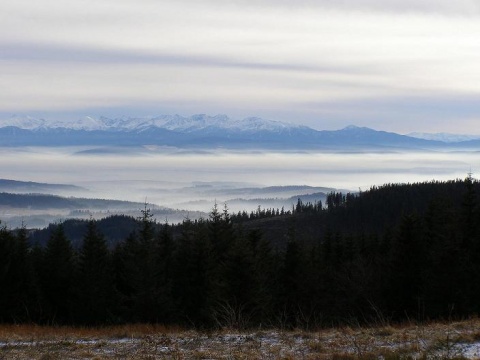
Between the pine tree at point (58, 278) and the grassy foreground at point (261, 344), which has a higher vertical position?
the grassy foreground at point (261, 344)

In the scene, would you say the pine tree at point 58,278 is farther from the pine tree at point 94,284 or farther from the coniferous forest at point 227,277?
the pine tree at point 94,284

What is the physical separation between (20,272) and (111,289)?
6.80 meters

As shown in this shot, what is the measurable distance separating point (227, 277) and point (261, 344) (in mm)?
21871

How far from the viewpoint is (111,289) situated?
44.0 metres

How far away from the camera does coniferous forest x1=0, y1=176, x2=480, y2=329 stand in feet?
115

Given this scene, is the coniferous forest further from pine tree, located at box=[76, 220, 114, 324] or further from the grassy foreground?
the grassy foreground

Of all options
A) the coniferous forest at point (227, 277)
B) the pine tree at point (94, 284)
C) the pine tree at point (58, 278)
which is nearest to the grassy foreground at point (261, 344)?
the coniferous forest at point (227, 277)

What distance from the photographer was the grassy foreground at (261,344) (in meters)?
10.9

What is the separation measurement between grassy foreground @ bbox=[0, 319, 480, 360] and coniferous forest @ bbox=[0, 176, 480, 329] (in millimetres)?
15174

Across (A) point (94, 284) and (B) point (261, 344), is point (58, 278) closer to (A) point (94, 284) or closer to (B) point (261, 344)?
(A) point (94, 284)

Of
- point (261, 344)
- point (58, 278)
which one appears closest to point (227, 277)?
point (58, 278)

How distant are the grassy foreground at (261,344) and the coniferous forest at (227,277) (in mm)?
15174

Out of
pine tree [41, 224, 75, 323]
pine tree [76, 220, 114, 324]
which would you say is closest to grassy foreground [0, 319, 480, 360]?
pine tree [76, 220, 114, 324]

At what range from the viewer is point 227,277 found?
113 ft
